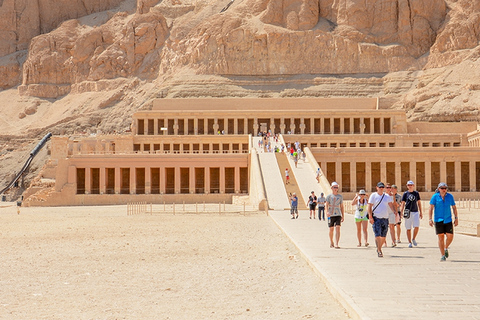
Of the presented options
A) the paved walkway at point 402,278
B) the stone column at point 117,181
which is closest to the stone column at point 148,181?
the stone column at point 117,181

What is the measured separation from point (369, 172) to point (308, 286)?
150 feet

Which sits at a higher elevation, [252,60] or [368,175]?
[252,60]

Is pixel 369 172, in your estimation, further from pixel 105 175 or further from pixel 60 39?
pixel 60 39

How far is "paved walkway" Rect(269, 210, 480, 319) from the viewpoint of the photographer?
10.2 m

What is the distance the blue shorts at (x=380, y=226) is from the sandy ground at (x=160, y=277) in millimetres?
2201

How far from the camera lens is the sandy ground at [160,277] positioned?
1162 cm

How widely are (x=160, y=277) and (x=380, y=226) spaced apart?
594cm

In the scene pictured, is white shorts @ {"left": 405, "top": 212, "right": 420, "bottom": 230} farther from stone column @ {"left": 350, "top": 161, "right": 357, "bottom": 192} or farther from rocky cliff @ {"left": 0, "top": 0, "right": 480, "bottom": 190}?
rocky cliff @ {"left": 0, "top": 0, "right": 480, "bottom": 190}

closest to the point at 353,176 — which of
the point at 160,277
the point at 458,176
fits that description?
the point at 458,176

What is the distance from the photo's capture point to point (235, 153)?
5831 cm

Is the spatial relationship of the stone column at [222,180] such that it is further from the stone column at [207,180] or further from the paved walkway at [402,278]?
the paved walkway at [402,278]

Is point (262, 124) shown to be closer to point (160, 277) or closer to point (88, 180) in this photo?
point (88, 180)

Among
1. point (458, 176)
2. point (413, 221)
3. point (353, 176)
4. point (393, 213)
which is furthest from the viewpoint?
point (458, 176)

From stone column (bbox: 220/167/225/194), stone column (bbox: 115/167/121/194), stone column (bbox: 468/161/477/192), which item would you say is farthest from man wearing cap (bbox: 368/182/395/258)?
stone column (bbox: 468/161/477/192)
